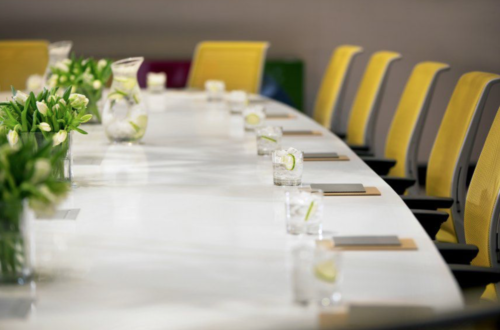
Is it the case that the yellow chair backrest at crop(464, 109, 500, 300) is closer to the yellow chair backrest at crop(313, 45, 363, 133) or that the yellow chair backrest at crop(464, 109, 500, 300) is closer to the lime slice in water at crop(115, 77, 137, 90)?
the lime slice in water at crop(115, 77, 137, 90)

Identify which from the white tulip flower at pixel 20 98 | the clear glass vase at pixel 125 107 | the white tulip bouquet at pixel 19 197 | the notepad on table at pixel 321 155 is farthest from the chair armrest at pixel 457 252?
the clear glass vase at pixel 125 107

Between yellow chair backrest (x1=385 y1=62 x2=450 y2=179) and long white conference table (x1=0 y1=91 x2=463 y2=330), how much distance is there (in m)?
0.81

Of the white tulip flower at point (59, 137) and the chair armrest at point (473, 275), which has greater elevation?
the white tulip flower at point (59, 137)

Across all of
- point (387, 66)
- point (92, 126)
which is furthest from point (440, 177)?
point (92, 126)

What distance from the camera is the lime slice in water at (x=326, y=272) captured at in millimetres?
1393

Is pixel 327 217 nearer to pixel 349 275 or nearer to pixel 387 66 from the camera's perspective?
pixel 349 275

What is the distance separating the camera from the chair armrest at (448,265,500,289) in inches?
76.6

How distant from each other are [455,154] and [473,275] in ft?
4.00

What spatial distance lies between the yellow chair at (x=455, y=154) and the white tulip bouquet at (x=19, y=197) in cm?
158

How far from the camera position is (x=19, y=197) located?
4.86 ft

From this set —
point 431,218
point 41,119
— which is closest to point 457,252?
point 431,218

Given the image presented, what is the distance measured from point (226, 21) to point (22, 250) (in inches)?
259

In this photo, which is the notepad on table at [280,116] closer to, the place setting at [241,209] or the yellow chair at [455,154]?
the place setting at [241,209]

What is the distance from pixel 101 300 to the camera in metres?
1.44
